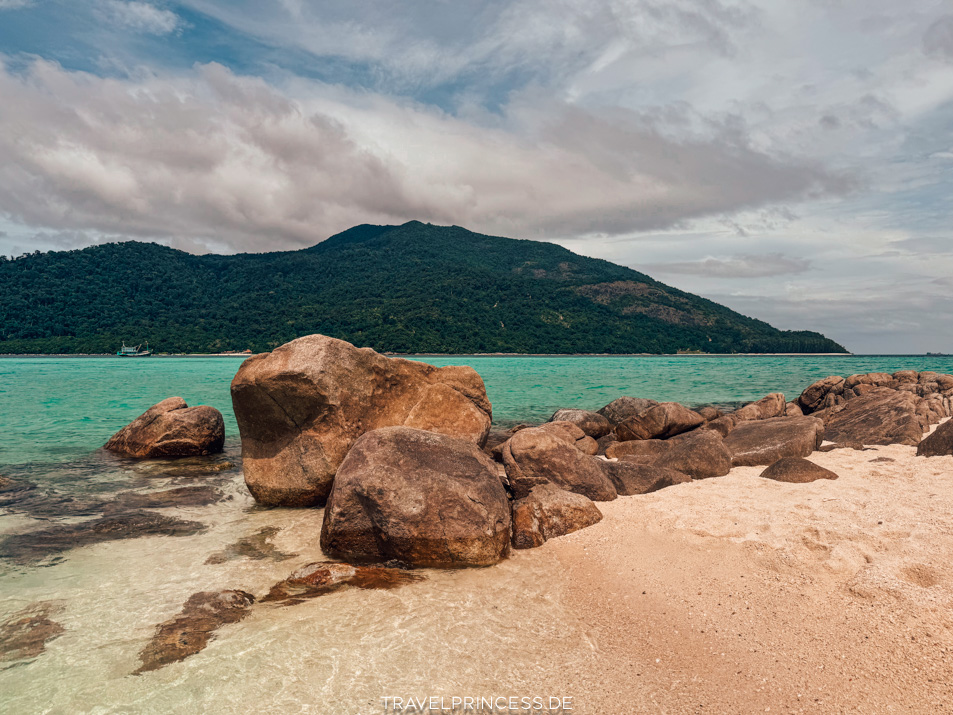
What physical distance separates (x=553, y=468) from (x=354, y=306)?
10112cm

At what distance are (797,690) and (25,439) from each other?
19.9m

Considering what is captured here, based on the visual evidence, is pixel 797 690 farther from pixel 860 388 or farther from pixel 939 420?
pixel 860 388

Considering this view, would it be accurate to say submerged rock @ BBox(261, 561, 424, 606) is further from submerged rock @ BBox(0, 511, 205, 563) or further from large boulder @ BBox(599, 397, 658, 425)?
large boulder @ BBox(599, 397, 658, 425)

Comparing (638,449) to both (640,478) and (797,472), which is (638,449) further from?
(797,472)

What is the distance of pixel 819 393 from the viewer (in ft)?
62.2

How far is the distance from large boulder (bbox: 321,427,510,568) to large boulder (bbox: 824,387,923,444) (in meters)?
9.66

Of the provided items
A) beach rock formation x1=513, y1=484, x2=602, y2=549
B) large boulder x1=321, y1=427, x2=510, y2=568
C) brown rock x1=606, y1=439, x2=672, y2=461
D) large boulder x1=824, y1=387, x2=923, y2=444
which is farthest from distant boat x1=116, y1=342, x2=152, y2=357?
large boulder x1=824, y1=387, x2=923, y2=444

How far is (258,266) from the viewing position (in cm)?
12444

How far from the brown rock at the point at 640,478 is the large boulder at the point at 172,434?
33.0ft

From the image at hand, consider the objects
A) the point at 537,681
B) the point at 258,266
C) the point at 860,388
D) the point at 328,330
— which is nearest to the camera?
the point at 537,681

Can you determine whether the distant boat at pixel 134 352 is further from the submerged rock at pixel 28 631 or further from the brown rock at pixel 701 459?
the brown rock at pixel 701 459

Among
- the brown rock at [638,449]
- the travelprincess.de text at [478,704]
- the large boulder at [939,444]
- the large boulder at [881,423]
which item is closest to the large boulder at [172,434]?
the brown rock at [638,449]

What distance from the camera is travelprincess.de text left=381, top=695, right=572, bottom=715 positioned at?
3740mm

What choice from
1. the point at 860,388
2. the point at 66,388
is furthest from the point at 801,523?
the point at 66,388
